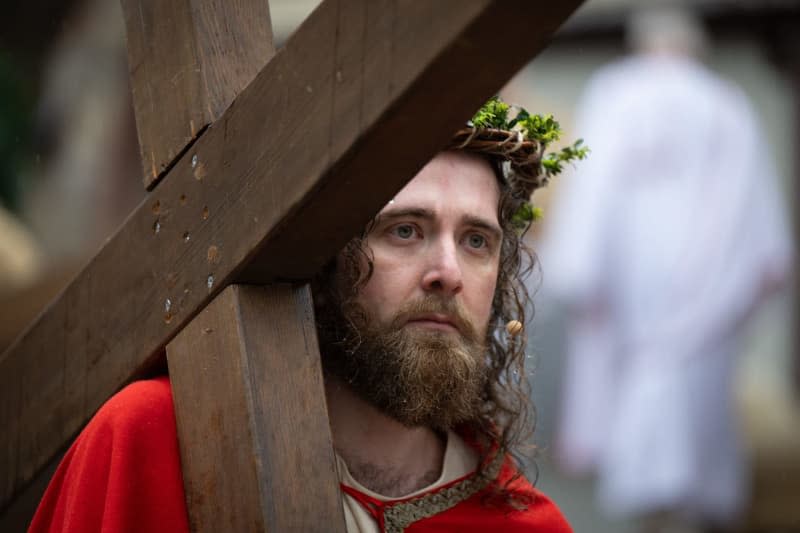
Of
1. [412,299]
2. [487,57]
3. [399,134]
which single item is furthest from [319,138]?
[412,299]

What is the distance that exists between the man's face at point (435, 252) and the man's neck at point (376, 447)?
22 centimetres

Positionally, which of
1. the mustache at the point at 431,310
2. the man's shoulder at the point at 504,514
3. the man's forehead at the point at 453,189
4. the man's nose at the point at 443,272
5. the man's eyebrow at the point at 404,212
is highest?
the man's forehead at the point at 453,189

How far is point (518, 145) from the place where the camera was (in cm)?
329

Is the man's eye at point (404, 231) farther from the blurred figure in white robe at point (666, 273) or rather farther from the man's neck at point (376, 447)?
the blurred figure in white robe at point (666, 273)

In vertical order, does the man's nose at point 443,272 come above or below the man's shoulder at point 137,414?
above

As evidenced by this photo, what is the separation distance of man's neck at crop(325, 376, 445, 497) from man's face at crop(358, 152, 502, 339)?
224 millimetres

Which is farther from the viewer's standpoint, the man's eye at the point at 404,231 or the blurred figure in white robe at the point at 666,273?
the blurred figure in white robe at the point at 666,273

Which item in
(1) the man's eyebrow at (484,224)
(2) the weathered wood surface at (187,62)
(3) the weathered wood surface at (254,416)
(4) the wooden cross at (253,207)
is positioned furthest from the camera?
(1) the man's eyebrow at (484,224)

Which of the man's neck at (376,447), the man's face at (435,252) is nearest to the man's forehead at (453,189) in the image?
the man's face at (435,252)

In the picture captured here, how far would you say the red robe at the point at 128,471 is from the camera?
2.55 m

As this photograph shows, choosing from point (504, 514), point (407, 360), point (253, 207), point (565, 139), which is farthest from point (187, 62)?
point (565, 139)

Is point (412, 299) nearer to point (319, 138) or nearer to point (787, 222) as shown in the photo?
point (319, 138)

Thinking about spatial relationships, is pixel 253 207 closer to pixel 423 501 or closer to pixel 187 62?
pixel 187 62

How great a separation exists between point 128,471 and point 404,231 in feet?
2.67
